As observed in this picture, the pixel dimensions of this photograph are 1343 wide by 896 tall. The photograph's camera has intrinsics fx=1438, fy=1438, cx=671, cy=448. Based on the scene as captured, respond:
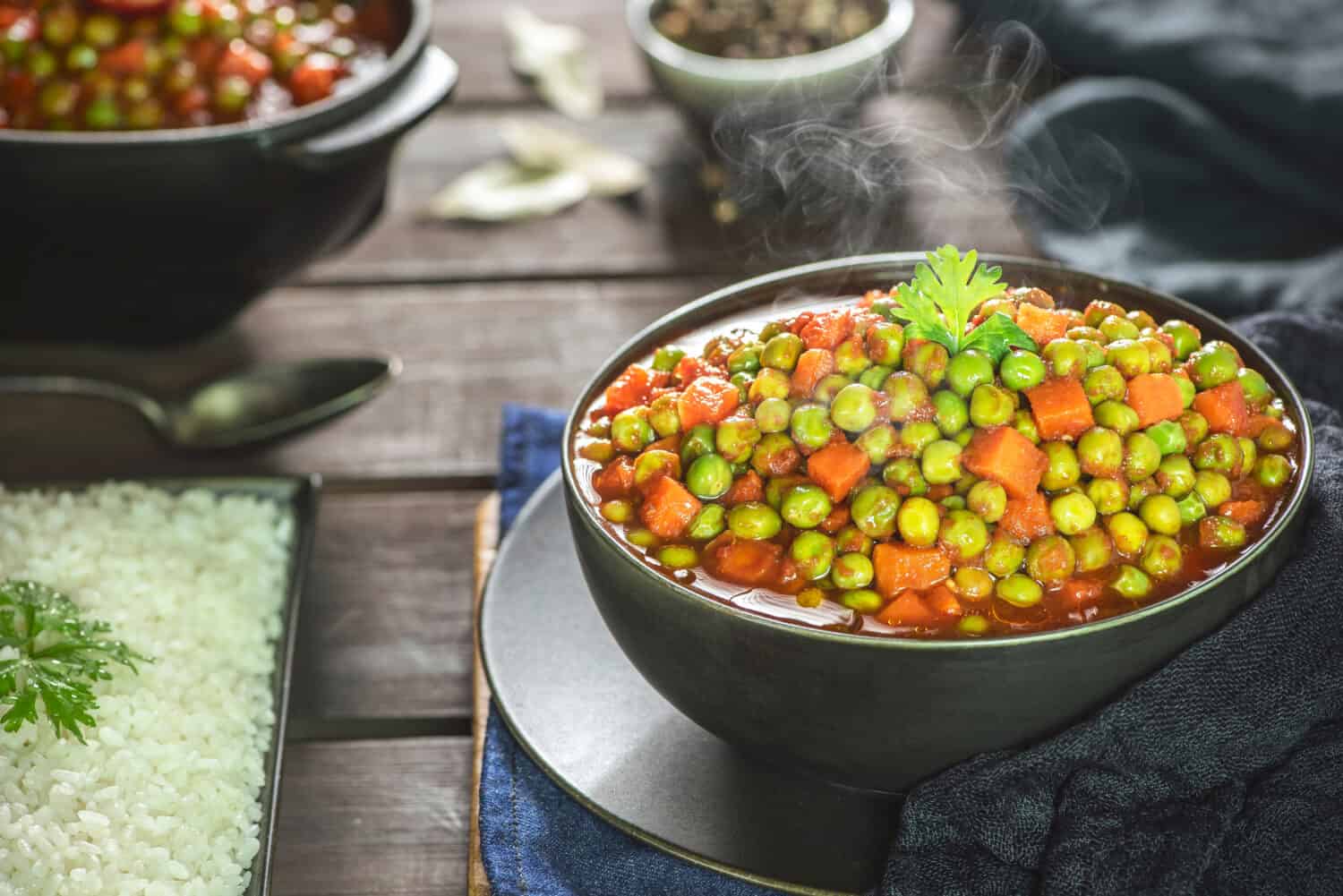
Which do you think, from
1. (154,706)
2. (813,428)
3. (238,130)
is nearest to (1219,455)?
(813,428)

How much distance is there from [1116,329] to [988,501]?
263 millimetres

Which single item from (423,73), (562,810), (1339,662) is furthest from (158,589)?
(1339,662)

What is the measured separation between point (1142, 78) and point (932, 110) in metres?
0.38

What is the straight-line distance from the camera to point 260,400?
2.08 metres

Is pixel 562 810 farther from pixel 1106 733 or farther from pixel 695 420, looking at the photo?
pixel 1106 733

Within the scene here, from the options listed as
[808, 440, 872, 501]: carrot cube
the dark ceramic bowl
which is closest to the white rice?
the dark ceramic bowl

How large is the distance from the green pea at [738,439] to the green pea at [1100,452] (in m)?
→ 0.28

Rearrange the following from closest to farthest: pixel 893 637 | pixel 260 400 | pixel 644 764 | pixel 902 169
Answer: pixel 893 637 < pixel 644 764 < pixel 260 400 < pixel 902 169

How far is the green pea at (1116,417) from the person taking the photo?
1248 millimetres

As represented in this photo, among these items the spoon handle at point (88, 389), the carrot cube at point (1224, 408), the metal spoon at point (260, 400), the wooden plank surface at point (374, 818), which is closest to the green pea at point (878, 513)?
the carrot cube at point (1224, 408)

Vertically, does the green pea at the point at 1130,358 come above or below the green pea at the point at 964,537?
above

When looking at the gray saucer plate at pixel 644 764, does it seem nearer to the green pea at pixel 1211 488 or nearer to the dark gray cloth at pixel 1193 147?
the green pea at pixel 1211 488

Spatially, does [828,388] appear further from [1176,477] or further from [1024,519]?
[1176,477]

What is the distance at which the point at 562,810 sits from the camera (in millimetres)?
1399
